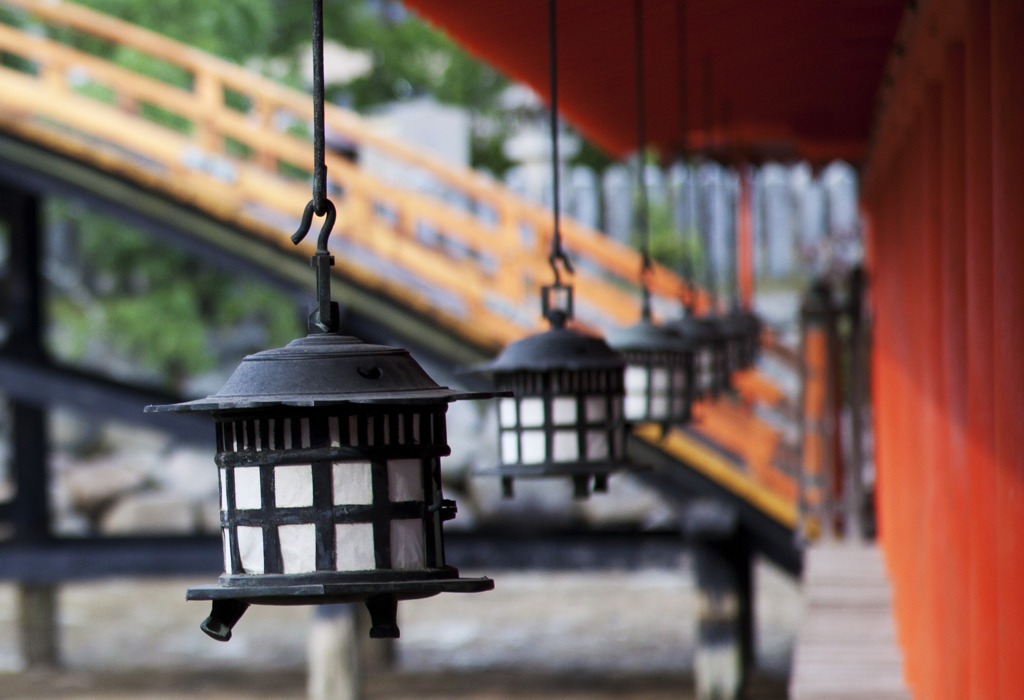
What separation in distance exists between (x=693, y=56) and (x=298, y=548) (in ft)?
17.3

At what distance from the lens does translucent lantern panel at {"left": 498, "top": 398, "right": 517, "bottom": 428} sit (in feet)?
14.1

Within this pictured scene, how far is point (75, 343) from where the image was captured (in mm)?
18016

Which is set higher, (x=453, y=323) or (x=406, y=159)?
(x=406, y=159)

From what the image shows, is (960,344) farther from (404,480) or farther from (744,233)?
(744,233)

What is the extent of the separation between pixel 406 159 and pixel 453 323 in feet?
3.90

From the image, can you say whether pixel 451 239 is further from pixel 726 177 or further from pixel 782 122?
pixel 782 122

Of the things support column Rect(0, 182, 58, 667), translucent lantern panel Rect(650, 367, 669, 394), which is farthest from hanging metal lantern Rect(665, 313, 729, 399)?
support column Rect(0, 182, 58, 667)

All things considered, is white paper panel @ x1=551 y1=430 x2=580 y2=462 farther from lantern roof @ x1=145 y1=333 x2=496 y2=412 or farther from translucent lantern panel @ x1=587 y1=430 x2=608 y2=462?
lantern roof @ x1=145 y1=333 x2=496 y2=412

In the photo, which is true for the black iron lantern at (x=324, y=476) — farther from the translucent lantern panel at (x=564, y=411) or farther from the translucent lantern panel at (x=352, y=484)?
the translucent lantern panel at (x=564, y=411)

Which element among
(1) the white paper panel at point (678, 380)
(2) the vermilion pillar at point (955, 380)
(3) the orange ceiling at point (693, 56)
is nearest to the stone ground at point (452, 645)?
(3) the orange ceiling at point (693, 56)

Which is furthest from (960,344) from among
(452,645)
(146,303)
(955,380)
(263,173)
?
(146,303)

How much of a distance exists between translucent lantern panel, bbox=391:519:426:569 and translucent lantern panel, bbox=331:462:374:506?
0.21 feet

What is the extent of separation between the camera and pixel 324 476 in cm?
245

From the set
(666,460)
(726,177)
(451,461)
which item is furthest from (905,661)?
(451,461)
